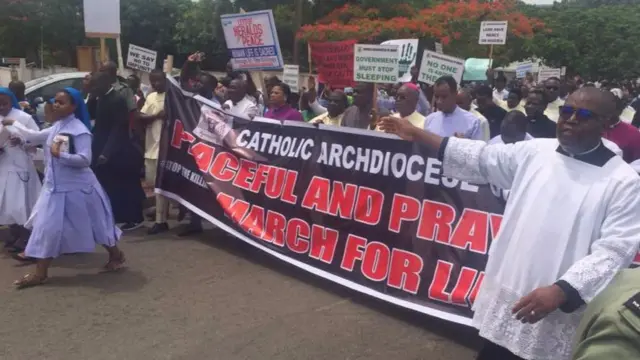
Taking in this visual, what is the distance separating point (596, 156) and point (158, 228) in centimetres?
529

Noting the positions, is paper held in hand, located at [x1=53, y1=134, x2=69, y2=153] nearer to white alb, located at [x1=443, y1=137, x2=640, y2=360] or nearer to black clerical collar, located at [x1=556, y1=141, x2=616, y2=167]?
white alb, located at [x1=443, y1=137, x2=640, y2=360]

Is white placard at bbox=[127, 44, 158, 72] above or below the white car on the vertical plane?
above

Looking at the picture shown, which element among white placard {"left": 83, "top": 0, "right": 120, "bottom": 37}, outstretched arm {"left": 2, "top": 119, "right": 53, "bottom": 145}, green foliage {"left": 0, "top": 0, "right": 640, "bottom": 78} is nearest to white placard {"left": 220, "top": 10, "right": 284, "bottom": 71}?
white placard {"left": 83, "top": 0, "right": 120, "bottom": 37}

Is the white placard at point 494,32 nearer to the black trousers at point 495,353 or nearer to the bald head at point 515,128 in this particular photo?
the bald head at point 515,128

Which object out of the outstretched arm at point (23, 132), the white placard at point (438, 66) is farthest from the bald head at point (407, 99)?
the outstretched arm at point (23, 132)

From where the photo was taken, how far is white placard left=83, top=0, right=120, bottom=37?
8.84 meters

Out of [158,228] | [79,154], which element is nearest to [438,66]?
[158,228]

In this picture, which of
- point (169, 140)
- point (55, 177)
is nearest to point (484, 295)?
point (55, 177)

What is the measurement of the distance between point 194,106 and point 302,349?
3.33m

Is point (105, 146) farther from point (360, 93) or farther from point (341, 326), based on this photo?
point (341, 326)

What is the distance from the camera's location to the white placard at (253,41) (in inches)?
296

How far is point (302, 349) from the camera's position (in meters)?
4.25

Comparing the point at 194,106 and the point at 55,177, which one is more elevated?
the point at 194,106

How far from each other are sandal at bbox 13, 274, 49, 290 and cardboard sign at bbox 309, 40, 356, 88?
555cm
